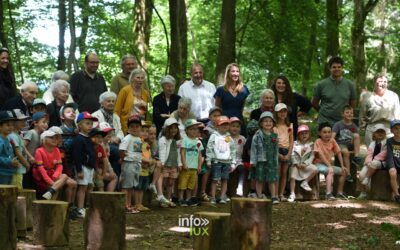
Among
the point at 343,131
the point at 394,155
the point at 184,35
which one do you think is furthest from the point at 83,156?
the point at 184,35

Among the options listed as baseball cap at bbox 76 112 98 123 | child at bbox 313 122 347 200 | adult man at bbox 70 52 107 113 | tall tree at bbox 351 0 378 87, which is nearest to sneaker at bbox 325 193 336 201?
child at bbox 313 122 347 200

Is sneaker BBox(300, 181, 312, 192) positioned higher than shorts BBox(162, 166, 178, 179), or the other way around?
shorts BBox(162, 166, 178, 179)

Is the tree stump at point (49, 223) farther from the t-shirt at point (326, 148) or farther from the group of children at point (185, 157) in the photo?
the t-shirt at point (326, 148)

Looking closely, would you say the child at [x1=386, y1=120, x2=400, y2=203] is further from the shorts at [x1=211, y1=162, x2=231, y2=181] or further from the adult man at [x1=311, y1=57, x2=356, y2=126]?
the shorts at [x1=211, y1=162, x2=231, y2=181]

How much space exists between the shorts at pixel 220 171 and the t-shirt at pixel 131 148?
1.38 metres

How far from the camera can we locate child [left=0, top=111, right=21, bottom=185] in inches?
313

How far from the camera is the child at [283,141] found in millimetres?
10867

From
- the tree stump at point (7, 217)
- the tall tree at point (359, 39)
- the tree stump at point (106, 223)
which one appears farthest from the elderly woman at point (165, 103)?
the tall tree at point (359, 39)

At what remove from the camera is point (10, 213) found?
525cm

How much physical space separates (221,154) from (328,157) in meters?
1.83

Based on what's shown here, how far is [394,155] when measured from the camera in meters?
10.8

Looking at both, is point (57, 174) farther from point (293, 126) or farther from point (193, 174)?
point (293, 126)

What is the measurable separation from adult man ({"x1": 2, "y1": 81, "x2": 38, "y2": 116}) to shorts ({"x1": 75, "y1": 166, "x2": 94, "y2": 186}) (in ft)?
3.67

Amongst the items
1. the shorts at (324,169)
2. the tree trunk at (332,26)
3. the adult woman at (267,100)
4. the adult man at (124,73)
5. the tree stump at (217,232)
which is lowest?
the tree stump at (217,232)
